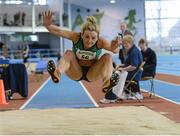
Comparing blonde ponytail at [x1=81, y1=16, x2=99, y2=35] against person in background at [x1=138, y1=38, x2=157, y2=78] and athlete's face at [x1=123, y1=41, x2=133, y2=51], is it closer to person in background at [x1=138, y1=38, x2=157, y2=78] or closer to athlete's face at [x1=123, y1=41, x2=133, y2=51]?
athlete's face at [x1=123, y1=41, x2=133, y2=51]

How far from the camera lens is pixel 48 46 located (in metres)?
39.4

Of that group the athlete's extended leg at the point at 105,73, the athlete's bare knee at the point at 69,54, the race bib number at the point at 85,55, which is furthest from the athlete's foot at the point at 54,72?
the athlete's extended leg at the point at 105,73

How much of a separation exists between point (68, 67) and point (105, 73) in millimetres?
519

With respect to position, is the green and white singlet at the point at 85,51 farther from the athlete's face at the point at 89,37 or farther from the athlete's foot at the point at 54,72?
the athlete's foot at the point at 54,72

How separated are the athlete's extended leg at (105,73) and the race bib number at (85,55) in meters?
0.13

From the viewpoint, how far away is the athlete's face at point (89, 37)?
19.1 feet

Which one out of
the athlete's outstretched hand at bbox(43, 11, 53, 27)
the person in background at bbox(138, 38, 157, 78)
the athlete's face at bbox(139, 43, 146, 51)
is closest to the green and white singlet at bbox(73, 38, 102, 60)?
the athlete's outstretched hand at bbox(43, 11, 53, 27)

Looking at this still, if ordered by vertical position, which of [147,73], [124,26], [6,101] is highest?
[124,26]

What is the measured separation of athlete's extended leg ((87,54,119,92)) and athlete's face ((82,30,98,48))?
299 millimetres

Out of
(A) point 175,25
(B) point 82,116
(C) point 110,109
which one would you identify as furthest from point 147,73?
(A) point 175,25

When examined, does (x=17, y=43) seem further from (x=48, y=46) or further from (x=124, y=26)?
(x=124, y=26)

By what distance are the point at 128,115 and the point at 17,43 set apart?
110 feet

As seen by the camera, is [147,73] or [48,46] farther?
[48,46]

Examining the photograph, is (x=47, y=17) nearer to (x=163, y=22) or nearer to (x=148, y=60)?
(x=148, y=60)
